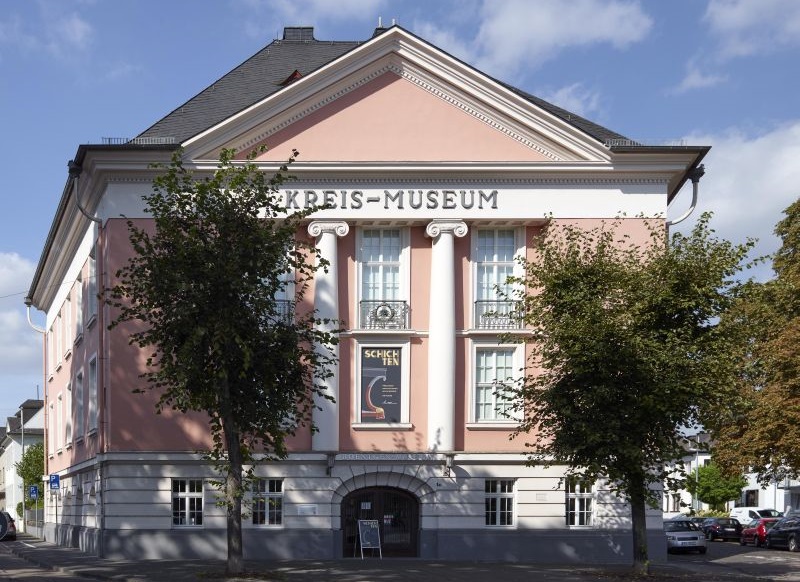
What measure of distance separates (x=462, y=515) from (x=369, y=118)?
11466 mm

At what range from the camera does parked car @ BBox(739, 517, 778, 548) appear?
52.8 metres

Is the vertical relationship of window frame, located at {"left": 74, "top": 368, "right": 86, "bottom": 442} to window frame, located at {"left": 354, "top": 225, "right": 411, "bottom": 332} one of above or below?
below

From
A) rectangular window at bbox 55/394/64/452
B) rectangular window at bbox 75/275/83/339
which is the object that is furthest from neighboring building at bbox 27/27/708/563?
rectangular window at bbox 55/394/64/452

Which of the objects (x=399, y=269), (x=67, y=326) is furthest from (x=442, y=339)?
(x=67, y=326)

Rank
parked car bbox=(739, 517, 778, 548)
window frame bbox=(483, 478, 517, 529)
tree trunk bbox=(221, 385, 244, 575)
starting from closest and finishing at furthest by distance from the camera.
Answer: tree trunk bbox=(221, 385, 244, 575) < window frame bbox=(483, 478, 517, 529) < parked car bbox=(739, 517, 778, 548)

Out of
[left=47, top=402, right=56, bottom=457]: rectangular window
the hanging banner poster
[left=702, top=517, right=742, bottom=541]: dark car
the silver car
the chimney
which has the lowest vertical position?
[left=702, top=517, right=742, bottom=541]: dark car

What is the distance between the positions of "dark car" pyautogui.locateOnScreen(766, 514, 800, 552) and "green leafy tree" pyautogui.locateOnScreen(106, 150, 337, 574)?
1153 inches

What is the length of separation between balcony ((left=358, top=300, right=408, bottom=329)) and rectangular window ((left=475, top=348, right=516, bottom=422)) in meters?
2.36

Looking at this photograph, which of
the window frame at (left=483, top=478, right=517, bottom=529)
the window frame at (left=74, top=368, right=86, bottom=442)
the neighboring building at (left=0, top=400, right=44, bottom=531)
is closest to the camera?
the window frame at (left=483, top=478, right=517, bottom=529)

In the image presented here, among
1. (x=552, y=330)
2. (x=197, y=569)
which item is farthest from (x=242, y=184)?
(x=197, y=569)

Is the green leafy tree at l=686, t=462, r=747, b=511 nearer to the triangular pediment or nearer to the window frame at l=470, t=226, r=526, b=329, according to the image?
the window frame at l=470, t=226, r=526, b=329

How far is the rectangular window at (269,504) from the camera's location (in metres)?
34.0

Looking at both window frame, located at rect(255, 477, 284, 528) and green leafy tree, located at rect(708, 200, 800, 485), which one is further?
green leafy tree, located at rect(708, 200, 800, 485)

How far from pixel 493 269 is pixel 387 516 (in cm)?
762
